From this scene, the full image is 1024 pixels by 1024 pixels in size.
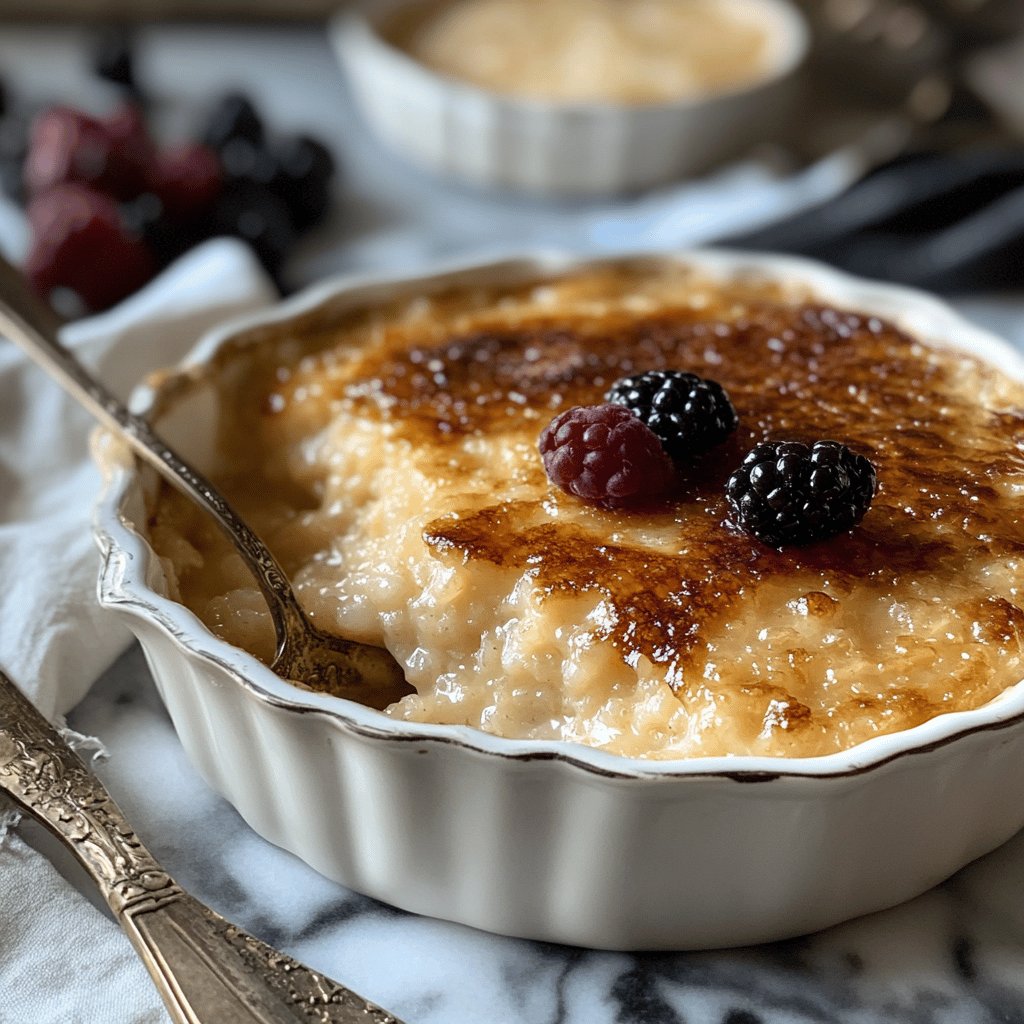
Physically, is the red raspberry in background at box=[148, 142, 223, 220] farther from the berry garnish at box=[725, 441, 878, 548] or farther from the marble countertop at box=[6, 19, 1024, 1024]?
the berry garnish at box=[725, 441, 878, 548]

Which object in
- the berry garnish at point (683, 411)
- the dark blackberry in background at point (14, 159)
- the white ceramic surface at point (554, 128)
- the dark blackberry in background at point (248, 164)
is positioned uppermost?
the dark blackberry in background at point (14, 159)

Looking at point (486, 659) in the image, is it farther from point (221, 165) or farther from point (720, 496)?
point (221, 165)

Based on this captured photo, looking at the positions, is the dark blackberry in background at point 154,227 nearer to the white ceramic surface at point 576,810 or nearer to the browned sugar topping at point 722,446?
the browned sugar topping at point 722,446

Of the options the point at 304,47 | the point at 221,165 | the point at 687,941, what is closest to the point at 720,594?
the point at 687,941

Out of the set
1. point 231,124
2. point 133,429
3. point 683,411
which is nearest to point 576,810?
point 683,411

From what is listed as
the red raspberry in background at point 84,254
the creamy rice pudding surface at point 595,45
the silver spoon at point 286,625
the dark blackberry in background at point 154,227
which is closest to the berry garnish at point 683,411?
→ the silver spoon at point 286,625
